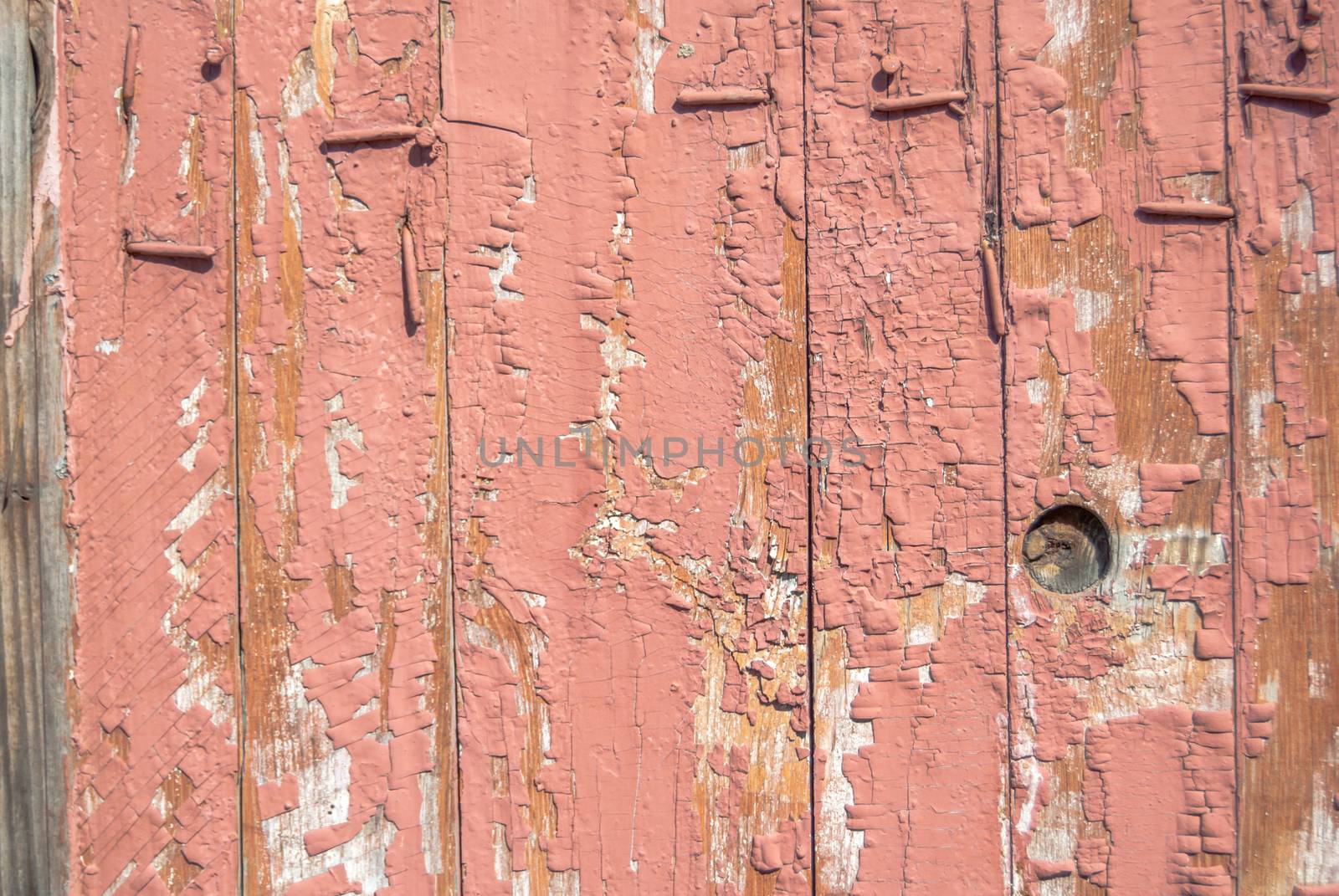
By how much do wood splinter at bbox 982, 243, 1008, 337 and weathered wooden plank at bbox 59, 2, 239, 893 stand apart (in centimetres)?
101

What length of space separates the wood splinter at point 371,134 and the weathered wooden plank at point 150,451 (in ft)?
0.46

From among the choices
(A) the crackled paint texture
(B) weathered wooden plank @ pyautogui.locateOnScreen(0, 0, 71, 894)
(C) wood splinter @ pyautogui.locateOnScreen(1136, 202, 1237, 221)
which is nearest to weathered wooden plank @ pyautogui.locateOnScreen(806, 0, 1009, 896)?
(A) the crackled paint texture

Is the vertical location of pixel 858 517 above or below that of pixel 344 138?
below

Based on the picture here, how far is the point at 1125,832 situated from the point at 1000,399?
0.61 m

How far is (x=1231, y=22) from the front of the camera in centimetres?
119

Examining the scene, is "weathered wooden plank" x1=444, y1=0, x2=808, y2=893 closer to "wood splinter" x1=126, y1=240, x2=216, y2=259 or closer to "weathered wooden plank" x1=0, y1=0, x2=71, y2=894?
"wood splinter" x1=126, y1=240, x2=216, y2=259

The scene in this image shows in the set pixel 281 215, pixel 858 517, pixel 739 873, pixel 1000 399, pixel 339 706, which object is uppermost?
pixel 281 215

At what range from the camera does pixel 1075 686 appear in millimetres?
1211

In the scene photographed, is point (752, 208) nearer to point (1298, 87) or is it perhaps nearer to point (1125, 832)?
point (1298, 87)

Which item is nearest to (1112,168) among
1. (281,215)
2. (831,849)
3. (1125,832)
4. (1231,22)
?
(1231,22)

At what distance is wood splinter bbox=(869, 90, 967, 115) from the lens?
1.18 m

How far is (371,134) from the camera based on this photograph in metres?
1.18

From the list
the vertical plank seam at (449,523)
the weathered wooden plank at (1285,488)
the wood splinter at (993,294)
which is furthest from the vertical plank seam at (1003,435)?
the vertical plank seam at (449,523)

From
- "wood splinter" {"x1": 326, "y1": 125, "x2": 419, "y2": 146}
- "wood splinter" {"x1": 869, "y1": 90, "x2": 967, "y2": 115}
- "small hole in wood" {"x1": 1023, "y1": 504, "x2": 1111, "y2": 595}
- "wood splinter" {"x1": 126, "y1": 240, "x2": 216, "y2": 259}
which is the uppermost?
"wood splinter" {"x1": 869, "y1": 90, "x2": 967, "y2": 115}
